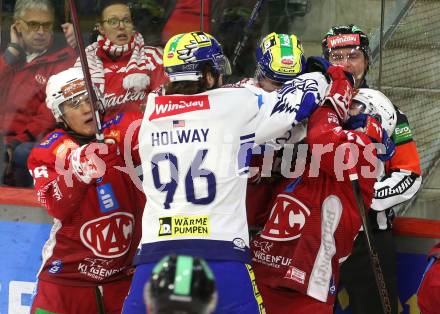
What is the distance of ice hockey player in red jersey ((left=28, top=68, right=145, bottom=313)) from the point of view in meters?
3.92

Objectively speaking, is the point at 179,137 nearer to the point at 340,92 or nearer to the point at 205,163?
the point at 205,163

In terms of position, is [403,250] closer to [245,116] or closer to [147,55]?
[245,116]

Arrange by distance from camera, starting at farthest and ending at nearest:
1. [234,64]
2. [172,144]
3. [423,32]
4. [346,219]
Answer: [423,32]
[234,64]
[346,219]
[172,144]

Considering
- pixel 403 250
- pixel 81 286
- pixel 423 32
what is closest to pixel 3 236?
pixel 81 286

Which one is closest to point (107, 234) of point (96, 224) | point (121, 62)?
point (96, 224)

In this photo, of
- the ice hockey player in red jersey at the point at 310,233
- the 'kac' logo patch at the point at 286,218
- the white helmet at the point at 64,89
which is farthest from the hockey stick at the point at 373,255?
the white helmet at the point at 64,89

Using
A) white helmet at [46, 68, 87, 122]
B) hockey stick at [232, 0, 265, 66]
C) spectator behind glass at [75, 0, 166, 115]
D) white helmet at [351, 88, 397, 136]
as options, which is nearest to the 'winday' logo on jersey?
white helmet at [46, 68, 87, 122]

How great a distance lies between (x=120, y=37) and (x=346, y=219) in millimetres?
2090

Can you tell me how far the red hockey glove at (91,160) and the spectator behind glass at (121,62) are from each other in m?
1.54

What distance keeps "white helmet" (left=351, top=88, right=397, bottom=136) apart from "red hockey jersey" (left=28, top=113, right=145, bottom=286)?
2.91 feet

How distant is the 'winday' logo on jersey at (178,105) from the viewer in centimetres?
343

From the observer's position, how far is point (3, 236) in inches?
179

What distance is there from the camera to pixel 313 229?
3.82 meters

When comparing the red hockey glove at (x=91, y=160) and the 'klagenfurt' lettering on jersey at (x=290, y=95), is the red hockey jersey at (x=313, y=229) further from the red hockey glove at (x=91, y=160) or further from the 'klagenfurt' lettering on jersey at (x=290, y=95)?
the red hockey glove at (x=91, y=160)
